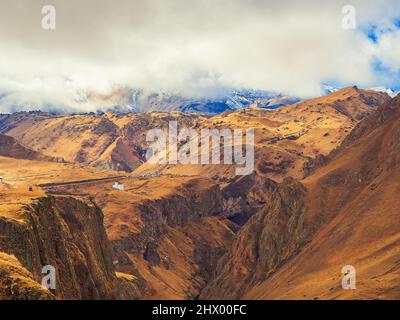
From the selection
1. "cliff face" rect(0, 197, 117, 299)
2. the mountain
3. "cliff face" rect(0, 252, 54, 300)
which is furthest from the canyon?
the mountain

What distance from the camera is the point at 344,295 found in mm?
89562

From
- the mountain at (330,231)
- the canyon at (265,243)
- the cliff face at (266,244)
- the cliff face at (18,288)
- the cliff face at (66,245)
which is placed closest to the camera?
the cliff face at (18,288)

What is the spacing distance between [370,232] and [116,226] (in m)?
93.2

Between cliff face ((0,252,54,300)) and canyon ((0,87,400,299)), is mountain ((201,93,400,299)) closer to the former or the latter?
canyon ((0,87,400,299))

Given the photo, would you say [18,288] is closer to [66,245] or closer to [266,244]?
[66,245]

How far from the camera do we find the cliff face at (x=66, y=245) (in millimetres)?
68750

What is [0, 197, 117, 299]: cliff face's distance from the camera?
68750 millimetres

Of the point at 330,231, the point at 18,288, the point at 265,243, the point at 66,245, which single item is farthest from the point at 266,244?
the point at 18,288

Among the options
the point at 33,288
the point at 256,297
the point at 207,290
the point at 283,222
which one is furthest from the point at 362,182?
the point at 33,288

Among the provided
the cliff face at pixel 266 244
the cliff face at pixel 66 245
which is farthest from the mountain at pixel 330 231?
the cliff face at pixel 66 245

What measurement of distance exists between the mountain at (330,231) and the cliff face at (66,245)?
3533 centimetres

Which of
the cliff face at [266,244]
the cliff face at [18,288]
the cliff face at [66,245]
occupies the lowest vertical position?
the cliff face at [266,244]

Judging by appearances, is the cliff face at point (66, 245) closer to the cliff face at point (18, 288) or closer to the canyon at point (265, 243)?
the canyon at point (265, 243)
